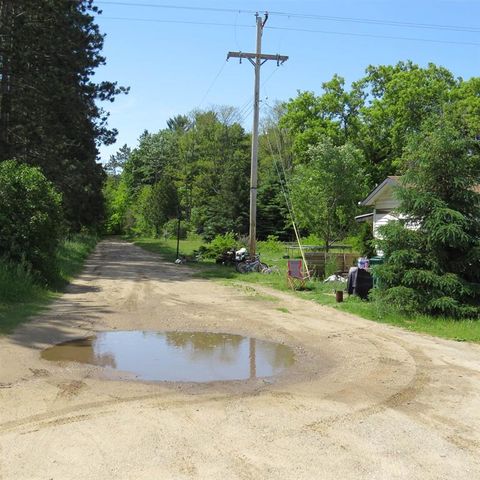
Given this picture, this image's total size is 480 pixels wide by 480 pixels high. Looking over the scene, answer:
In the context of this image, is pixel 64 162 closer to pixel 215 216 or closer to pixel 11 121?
pixel 11 121

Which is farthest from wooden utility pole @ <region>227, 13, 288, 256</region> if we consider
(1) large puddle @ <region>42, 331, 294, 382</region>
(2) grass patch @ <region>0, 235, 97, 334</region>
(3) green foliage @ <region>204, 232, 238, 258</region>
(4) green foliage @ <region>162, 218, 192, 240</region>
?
(4) green foliage @ <region>162, 218, 192, 240</region>

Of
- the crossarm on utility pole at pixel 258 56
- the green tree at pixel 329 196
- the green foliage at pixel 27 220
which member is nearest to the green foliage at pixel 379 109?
the green tree at pixel 329 196

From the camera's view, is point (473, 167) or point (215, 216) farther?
point (215, 216)

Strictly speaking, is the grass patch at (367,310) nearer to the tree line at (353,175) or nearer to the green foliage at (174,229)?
the tree line at (353,175)

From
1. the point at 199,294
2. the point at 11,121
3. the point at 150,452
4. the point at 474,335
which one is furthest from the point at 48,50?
the point at 150,452

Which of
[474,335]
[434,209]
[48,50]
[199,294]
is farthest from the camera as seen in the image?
[48,50]

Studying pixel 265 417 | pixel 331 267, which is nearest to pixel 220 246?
pixel 331 267

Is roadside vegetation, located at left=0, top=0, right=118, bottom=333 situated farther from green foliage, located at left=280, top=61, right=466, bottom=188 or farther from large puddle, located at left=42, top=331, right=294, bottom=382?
green foliage, located at left=280, top=61, right=466, bottom=188

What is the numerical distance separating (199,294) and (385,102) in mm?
32940

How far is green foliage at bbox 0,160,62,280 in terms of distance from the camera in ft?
52.6

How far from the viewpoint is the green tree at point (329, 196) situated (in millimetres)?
30484

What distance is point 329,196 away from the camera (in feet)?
101

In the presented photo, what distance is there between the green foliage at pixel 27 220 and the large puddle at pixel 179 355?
6838 millimetres

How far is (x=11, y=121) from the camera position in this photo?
2609 cm
